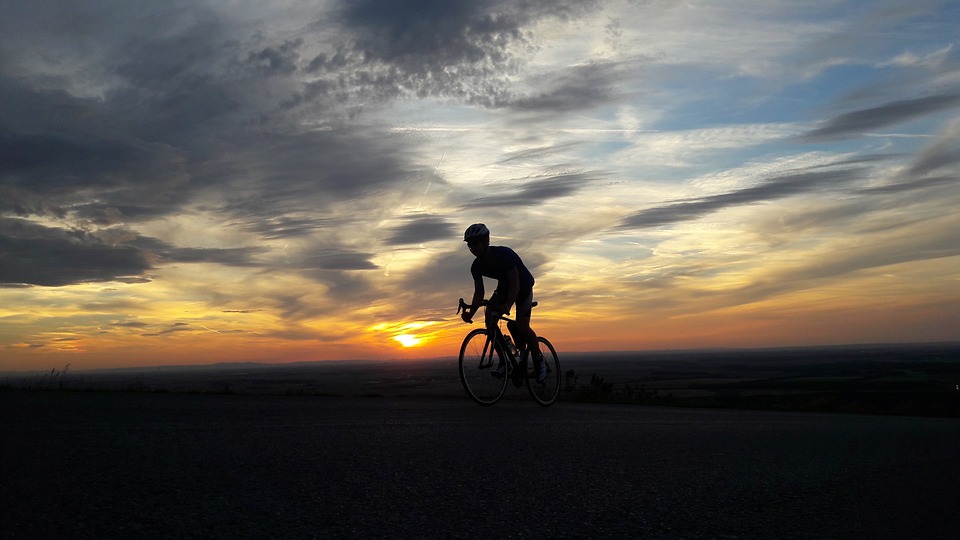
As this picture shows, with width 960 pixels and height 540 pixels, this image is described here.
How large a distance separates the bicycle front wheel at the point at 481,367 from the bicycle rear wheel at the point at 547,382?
1.72 feet

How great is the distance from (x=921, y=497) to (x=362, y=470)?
347 cm

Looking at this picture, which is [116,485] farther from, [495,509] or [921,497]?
[921,497]

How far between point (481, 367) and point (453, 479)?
19.0ft

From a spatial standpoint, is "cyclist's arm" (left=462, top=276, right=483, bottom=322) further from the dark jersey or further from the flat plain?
the flat plain

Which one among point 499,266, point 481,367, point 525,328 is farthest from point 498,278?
point 481,367

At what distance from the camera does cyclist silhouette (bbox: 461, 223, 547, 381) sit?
32.1 ft

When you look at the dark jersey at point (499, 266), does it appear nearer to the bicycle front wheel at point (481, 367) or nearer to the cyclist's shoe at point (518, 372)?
the bicycle front wheel at point (481, 367)

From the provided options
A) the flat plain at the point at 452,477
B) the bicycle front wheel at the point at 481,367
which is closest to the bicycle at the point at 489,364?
the bicycle front wheel at the point at 481,367

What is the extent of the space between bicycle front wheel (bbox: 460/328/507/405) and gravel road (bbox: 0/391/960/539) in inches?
93.1

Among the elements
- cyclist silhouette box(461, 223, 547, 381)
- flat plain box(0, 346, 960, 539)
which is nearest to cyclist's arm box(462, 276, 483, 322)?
cyclist silhouette box(461, 223, 547, 381)

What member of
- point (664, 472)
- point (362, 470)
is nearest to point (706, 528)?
point (664, 472)

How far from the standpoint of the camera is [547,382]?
10844 millimetres

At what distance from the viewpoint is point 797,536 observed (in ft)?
10.6

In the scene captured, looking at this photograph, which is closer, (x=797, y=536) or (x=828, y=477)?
(x=797, y=536)
